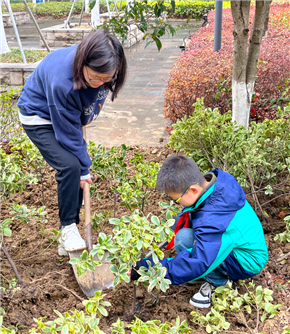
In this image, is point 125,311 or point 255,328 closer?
point 255,328

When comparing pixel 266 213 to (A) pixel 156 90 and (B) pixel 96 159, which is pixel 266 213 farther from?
(A) pixel 156 90

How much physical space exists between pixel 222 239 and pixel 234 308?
39 cm

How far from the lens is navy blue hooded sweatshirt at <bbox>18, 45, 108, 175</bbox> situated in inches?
81.4

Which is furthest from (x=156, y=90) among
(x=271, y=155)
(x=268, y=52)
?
(x=271, y=155)

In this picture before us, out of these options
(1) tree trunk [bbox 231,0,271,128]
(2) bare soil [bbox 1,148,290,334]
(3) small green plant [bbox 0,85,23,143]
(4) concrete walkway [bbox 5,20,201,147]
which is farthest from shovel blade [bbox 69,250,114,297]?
(4) concrete walkway [bbox 5,20,201,147]

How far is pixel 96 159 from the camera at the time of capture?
2.72 meters

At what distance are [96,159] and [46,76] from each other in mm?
781

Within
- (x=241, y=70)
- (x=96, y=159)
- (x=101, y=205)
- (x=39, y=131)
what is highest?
(x=241, y=70)

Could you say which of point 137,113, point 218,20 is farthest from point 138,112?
point 218,20

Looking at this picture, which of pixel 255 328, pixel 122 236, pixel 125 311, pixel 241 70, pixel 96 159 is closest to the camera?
pixel 122 236

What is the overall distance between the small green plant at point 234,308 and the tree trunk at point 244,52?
168 cm

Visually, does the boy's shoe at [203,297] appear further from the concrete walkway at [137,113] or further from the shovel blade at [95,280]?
the concrete walkway at [137,113]

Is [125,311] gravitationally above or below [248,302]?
below

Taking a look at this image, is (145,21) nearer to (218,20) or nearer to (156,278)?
(156,278)
